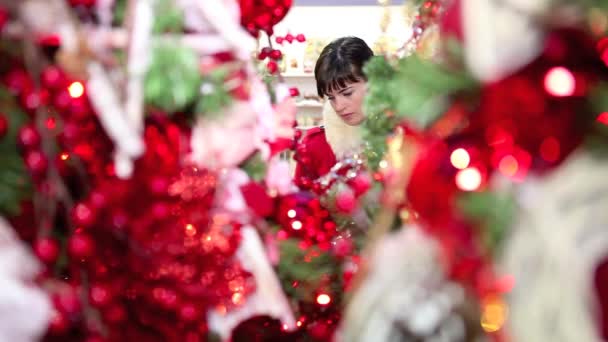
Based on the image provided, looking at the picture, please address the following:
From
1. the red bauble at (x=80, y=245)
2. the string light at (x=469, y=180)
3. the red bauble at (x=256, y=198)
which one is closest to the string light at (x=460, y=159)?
the string light at (x=469, y=180)

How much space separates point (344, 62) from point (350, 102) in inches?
4.9

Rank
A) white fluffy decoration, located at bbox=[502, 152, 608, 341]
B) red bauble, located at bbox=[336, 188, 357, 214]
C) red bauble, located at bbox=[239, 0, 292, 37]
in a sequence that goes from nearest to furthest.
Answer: white fluffy decoration, located at bbox=[502, 152, 608, 341] → red bauble, located at bbox=[239, 0, 292, 37] → red bauble, located at bbox=[336, 188, 357, 214]

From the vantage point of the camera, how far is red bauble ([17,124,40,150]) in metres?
0.47

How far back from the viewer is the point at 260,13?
0.65 metres

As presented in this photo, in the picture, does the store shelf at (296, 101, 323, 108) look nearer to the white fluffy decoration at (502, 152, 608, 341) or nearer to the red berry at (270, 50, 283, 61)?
the red berry at (270, 50, 283, 61)

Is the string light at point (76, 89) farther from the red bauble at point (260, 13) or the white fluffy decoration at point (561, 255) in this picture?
the white fluffy decoration at point (561, 255)

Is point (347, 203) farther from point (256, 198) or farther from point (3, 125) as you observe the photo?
point (3, 125)

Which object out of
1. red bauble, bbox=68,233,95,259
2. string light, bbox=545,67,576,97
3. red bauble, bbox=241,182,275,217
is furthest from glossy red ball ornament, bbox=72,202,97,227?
string light, bbox=545,67,576,97

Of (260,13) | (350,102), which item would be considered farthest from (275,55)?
(350,102)

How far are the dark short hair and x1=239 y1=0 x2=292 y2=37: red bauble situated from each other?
0.60m

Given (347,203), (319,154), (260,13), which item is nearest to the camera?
(260,13)

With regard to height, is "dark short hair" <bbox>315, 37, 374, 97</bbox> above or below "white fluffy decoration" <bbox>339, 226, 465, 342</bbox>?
below

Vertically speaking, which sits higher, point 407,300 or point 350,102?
point 407,300

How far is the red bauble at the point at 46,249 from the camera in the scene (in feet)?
1.54
